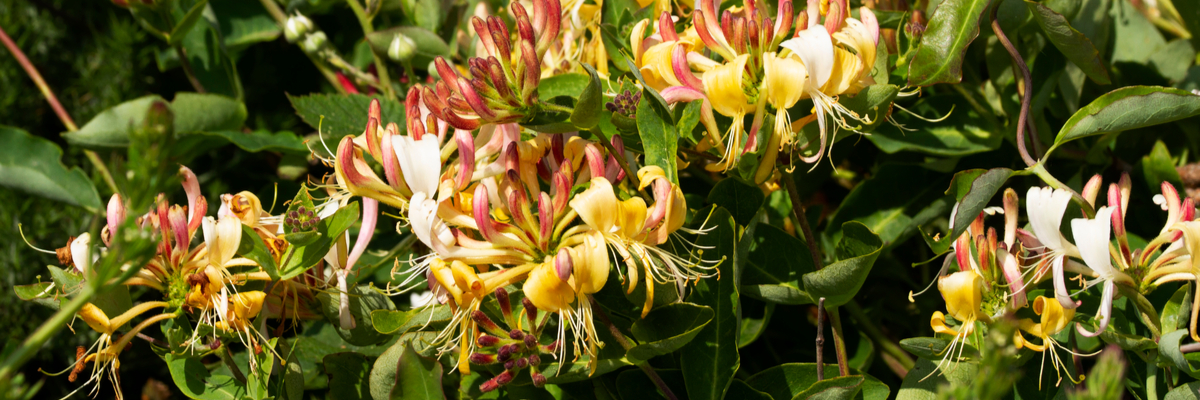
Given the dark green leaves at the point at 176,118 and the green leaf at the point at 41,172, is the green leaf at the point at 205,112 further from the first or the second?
the green leaf at the point at 41,172

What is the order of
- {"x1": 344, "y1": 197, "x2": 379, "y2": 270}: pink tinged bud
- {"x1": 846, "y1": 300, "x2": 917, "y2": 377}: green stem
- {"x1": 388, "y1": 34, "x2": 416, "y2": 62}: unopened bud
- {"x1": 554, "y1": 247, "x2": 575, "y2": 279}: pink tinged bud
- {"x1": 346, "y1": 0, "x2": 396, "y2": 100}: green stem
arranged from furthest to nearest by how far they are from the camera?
1. {"x1": 346, "y1": 0, "x2": 396, "y2": 100}: green stem
2. {"x1": 388, "y1": 34, "x2": 416, "y2": 62}: unopened bud
3. {"x1": 846, "y1": 300, "x2": 917, "y2": 377}: green stem
4. {"x1": 344, "y1": 197, "x2": 379, "y2": 270}: pink tinged bud
5. {"x1": 554, "y1": 247, "x2": 575, "y2": 279}: pink tinged bud

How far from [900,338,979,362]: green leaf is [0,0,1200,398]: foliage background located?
0.58 feet

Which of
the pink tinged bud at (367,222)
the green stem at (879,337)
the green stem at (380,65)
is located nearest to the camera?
the pink tinged bud at (367,222)

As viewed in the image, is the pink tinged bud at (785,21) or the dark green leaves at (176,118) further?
the dark green leaves at (176,118)

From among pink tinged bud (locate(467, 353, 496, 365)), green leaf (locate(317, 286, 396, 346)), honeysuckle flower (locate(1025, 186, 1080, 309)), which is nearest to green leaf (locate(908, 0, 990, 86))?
honeysuckle flower (locate(1025, 186, 1080, 309))

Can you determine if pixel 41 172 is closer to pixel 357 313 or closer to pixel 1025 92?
pixel 357 313

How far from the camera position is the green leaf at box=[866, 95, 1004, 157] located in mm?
982

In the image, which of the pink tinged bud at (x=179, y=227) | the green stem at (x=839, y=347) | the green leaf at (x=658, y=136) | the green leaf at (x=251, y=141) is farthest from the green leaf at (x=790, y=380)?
the green leaf at (x=251, y=141)

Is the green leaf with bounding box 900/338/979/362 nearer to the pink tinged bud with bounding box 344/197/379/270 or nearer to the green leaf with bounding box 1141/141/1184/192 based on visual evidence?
the green leaf with bounding box 1141/141/1184/192

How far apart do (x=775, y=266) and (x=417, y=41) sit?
61 cm

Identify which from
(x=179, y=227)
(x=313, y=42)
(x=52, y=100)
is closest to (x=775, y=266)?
(x=179, y=227)

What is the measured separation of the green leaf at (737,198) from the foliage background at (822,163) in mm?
128

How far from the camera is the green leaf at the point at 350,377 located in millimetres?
884

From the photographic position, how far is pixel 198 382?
841mm
